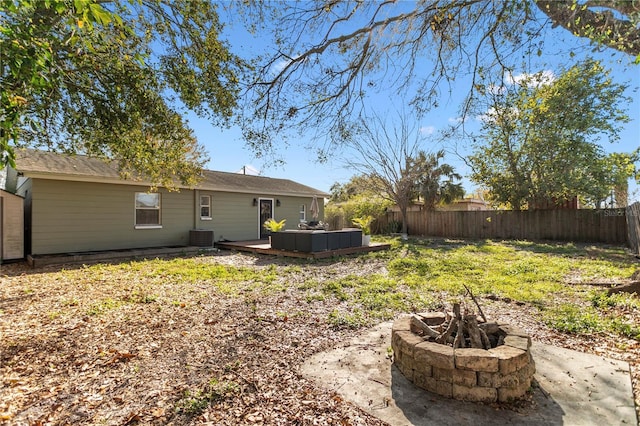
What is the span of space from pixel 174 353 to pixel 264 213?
11.9m

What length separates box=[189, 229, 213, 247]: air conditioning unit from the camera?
472 inches

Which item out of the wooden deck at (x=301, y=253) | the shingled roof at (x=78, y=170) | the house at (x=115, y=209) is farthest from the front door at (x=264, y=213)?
the wooden deck at (x=301, y=253)

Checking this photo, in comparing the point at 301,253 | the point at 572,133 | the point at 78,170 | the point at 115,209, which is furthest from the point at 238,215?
the point at 572,133

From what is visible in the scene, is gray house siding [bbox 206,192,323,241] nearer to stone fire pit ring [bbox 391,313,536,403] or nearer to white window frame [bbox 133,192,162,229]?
white window frame [bbox 133,192,162,229]

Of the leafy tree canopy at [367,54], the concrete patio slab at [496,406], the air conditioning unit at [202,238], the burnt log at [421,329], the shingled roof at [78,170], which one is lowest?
the concrete patio slab at [496,406]

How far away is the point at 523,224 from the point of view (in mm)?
15023

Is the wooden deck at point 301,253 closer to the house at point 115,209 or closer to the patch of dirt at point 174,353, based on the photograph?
the house at point 115,209

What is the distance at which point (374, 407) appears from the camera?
2.40 m

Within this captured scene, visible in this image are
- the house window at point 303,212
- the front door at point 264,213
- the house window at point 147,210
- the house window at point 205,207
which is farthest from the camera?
the house window at point 303,212

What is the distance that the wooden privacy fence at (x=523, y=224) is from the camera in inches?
512

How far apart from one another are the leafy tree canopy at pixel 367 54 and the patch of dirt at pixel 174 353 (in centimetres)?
307

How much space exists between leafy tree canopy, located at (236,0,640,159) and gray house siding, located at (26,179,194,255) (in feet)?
24.0

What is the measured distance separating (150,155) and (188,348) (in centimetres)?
452

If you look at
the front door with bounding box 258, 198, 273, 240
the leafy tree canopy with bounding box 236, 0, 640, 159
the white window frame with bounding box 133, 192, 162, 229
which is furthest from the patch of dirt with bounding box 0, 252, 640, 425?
the front door with bounding box 258, 198, 273, 240
